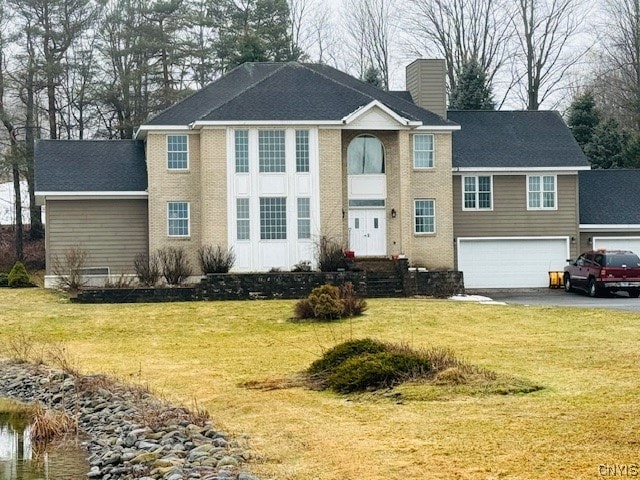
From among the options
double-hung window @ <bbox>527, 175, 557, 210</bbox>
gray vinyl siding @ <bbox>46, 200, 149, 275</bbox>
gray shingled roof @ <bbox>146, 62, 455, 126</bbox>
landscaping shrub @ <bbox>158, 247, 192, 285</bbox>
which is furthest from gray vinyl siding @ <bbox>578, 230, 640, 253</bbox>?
gray vinyl siding @ <bbox>46, 200, 149, 275</bbox>

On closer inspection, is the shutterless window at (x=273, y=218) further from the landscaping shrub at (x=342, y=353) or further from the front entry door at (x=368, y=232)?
the landscaping shrub at (x=342, y=353)

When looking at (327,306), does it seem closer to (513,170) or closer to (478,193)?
(478,193)

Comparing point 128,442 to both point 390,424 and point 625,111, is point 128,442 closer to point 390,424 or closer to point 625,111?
point 390,424

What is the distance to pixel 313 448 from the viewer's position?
38.6 feet

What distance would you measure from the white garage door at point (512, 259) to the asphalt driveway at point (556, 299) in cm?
96

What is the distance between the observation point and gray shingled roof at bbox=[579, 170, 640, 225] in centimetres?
4394

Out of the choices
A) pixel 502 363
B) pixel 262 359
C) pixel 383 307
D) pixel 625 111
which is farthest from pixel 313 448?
pixel 625 111

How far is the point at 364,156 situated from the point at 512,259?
8.09 meters

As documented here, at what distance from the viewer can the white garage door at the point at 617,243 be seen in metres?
43.7

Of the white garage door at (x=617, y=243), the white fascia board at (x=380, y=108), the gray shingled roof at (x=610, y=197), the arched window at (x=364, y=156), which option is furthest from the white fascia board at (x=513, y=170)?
the white fascia board at (x=380, y=108)

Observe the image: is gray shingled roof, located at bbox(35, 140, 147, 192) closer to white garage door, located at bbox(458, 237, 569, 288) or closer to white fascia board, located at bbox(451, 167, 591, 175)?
white fascia board, located at bbox(451, 167, 591, 175)

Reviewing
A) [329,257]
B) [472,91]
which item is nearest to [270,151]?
[329,257]

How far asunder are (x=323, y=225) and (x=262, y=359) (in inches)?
704

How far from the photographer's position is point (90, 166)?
135ft
